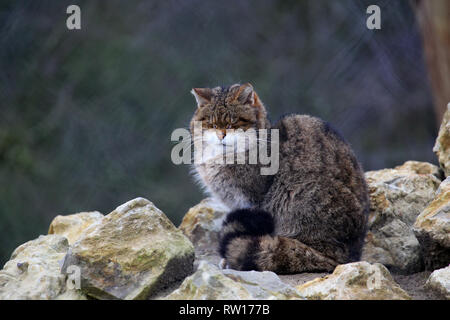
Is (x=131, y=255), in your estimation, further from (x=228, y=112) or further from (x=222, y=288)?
(x=228, y=112)

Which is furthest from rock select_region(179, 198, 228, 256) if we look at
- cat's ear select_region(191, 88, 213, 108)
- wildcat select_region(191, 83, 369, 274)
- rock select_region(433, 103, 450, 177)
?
rock select_region(433, 103, 450, 177)

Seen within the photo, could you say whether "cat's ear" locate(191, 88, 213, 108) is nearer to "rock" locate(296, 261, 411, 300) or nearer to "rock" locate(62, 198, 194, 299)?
"rock" locate(62, 198, 194, 299)

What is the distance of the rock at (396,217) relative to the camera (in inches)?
104

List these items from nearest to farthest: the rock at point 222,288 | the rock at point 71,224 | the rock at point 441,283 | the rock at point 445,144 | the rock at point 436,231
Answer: the rock at point 222,288, the rock at point 441,283, the rock at point 436,231, the rock at point 445,144, the rock at point 71,224

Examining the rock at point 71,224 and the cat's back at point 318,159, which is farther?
the rock at point 71,224

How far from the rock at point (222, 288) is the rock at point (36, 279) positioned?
0.42 metres

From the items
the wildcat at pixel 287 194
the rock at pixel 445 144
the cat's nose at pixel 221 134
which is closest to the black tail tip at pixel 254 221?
the wildcat at pixel 287 194

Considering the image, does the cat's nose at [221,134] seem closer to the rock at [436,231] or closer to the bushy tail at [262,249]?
the bushy tail at [262,249]

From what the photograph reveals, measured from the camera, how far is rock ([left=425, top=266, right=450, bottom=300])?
195 cm

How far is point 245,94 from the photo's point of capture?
108 inches

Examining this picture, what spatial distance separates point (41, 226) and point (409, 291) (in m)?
3.62

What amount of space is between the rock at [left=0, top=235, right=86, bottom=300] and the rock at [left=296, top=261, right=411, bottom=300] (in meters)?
0.86

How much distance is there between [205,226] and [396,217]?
1100mm
